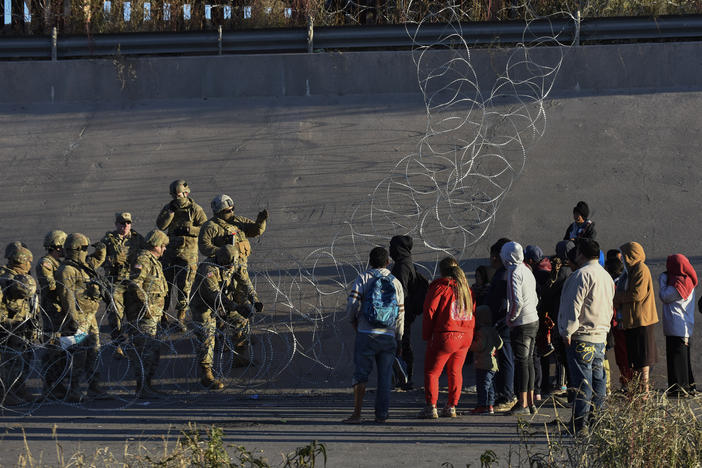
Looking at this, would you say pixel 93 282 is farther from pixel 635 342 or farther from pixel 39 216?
pixel 635 342

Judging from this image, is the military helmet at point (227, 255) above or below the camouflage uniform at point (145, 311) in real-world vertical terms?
above

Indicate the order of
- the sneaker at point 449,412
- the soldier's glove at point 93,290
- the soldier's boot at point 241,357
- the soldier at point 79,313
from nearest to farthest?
the sneaker at point 449,412
the soldier at point 79,313
the soldier's glove at point 93,290
the soldier's boot at point 241,357

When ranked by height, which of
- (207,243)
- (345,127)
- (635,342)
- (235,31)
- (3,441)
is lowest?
(3,441)

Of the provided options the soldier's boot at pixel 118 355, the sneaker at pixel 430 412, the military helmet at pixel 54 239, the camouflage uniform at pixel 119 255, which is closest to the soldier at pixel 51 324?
the military helmet at pixel 54 239

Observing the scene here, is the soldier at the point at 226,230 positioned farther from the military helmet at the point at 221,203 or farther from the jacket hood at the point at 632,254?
the jacket hood at the point at 632,254

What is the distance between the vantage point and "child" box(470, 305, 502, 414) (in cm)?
814

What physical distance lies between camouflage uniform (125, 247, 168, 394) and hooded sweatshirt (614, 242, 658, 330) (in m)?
4.28

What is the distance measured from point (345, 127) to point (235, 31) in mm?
2413

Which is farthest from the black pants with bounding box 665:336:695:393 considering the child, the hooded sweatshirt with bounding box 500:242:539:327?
the child

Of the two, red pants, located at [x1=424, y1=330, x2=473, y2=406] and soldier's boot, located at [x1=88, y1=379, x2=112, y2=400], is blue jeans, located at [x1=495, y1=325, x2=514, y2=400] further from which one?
soldier's boot, located at [x1=88, y1=379, x2=112, y2=400]

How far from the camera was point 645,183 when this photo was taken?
444 inches

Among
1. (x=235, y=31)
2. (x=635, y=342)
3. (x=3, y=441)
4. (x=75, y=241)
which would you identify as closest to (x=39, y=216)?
(x=75, y=241)

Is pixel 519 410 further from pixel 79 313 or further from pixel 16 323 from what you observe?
pixel 16 323

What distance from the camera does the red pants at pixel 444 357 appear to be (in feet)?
25.9
